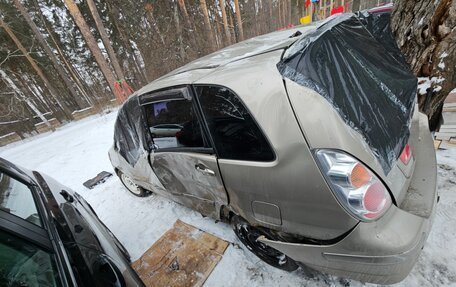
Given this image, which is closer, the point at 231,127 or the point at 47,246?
the point at 47,246

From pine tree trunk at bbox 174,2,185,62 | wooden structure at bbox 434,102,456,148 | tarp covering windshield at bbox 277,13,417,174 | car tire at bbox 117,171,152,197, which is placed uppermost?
pine tree trunk at bbox 174,2,185,62

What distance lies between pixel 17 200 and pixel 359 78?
98.7 inches

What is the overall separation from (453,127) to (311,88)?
253cm

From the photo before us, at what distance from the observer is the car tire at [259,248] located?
179cm

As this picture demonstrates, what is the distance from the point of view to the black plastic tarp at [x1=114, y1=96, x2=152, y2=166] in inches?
87.3

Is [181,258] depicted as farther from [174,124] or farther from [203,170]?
[174,124]

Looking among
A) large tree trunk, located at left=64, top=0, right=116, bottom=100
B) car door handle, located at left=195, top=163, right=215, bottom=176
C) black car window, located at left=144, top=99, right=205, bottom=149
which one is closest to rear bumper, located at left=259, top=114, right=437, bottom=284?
car door handle, located at left=195, top=163, right=215, bottom=176

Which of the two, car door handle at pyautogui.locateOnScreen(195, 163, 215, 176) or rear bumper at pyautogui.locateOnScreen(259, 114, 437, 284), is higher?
car door handle at pyautogui.locateOnScreen(195, 163, 215, 176)

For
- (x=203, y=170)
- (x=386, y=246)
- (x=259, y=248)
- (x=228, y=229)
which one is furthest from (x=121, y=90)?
(x=386, y=246)

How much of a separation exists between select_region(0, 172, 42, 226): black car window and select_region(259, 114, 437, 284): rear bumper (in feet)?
5.79

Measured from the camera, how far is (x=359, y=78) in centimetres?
130

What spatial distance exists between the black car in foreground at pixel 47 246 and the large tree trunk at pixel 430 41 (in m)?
3.47

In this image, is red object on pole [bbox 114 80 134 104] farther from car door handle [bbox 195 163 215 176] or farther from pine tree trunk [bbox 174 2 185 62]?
car door handle [bbox 195 163 215 176]

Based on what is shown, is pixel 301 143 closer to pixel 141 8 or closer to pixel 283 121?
pixel 283 121
